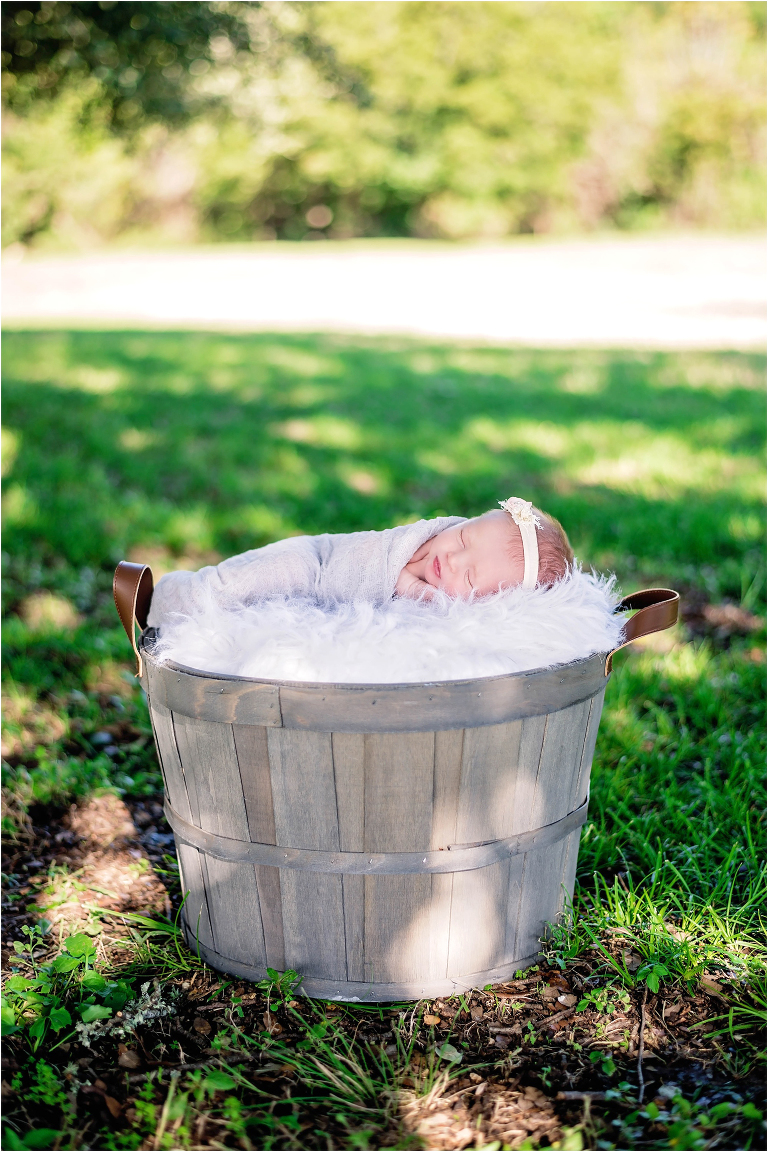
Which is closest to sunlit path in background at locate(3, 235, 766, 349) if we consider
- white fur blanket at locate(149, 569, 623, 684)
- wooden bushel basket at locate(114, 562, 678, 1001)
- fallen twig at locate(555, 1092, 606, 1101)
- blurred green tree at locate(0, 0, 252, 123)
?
blurred green tree at locate(0, 0, 252, 123)

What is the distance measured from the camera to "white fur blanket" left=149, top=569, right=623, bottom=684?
60.9 inches

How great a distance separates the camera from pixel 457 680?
150cm

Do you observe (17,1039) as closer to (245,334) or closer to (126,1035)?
(126,1035)

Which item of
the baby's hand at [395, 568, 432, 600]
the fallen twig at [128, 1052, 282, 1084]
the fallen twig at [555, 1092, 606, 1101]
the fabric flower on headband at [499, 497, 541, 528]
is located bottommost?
the fallen twig at [555, 1092, 606, 1101]

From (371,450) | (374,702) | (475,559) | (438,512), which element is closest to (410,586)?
(475,559)

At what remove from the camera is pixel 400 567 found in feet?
6.22

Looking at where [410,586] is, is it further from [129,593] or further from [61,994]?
[61,994]

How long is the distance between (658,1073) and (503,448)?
444cm

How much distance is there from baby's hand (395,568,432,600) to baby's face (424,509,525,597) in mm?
26

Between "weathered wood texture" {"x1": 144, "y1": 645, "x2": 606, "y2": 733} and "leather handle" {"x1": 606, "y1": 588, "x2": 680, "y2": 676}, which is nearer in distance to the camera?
"weathered wood texture" {"x1": 144, "y1": 645, "x2": 606, "y2": 733}

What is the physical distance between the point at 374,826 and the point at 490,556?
24.1 inches

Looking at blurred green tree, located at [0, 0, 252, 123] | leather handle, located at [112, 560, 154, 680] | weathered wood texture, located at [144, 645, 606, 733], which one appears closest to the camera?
weathered wood texture, located at [144, 645, 606, 733]

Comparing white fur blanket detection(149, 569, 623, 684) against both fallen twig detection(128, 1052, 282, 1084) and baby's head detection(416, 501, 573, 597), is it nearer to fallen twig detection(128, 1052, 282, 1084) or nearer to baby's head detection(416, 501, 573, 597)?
baby's head detection(416, 501, 573, 597)

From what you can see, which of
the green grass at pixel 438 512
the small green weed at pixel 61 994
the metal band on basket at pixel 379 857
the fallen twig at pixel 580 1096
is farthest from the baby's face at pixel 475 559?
the small green weed at pixel 61 994
